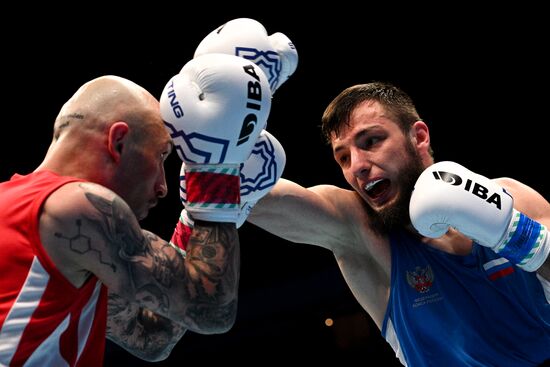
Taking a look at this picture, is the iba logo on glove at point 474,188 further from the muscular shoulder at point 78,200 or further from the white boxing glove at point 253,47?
the muscular shoulder at point 78,200

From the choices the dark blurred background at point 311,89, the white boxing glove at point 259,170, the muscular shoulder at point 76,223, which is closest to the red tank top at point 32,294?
Result: the muscular shoulder at point 76,223

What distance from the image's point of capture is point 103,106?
2.07m

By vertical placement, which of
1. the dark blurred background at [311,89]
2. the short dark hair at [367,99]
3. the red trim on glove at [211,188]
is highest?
the red trim on glove at [211,188]

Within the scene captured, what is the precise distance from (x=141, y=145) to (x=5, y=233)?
429 millimetres

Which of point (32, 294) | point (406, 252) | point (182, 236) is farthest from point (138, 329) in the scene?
point (406, 252)

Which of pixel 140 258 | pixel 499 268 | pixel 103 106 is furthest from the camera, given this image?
pixel 499 268

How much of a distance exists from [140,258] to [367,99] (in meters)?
1.74

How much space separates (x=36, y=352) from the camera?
186 centimetres

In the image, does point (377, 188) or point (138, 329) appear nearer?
point (138, 329)

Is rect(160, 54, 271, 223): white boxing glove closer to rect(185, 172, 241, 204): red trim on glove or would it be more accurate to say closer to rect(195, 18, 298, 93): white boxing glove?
rect(185, 172, 241, 204): red trim on glove

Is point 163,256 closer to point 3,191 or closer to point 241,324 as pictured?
point 3,191

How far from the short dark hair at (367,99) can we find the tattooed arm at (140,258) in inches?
53.9

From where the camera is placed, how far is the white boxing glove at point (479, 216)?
264 centimetres

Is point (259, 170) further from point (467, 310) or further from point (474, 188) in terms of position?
point (467, 310)
